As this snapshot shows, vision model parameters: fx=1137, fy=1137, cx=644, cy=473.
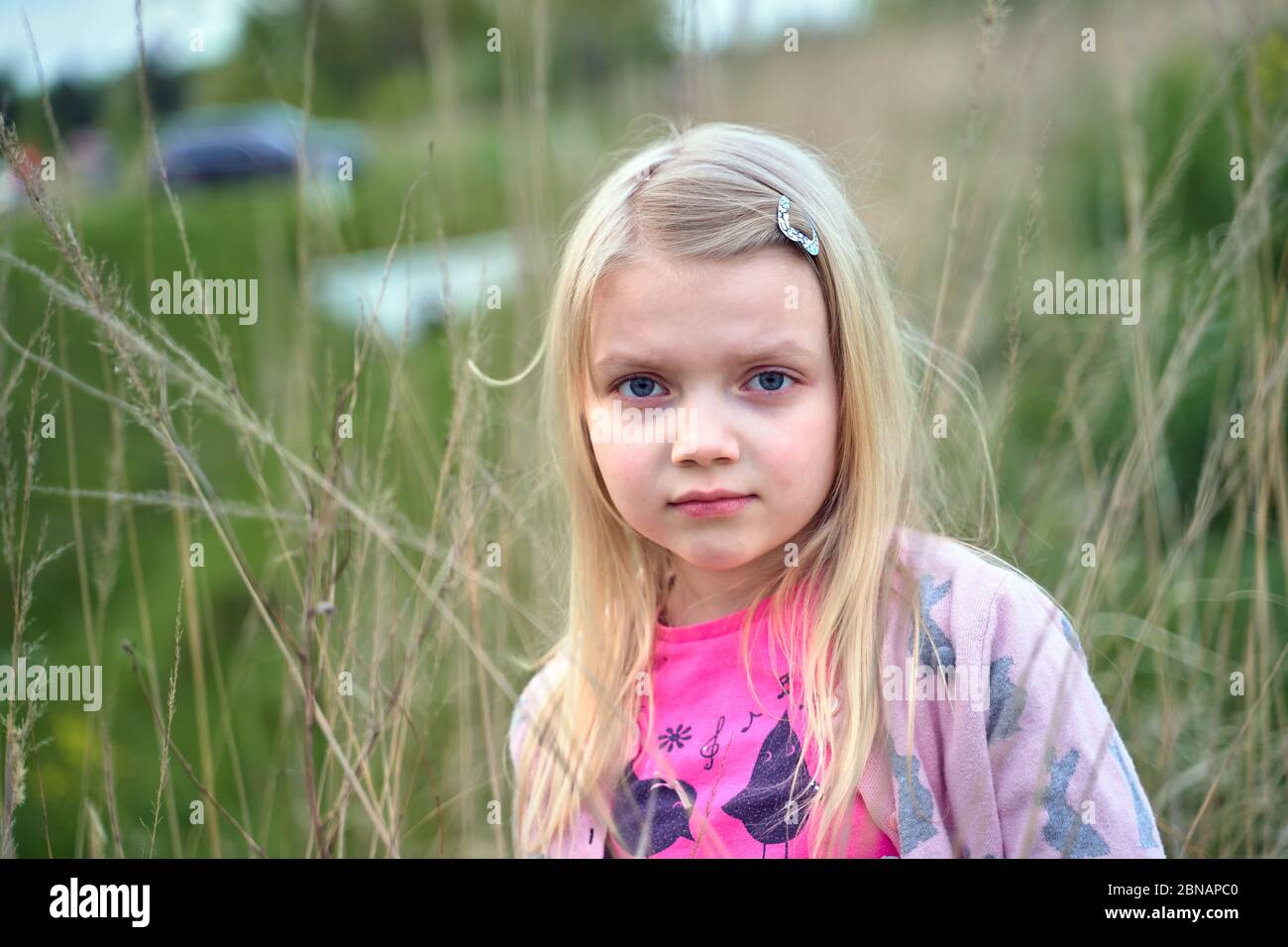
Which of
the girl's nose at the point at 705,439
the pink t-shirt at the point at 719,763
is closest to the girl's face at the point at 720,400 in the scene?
the girl's nose at the point at 705,439

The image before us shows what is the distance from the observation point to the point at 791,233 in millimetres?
1163

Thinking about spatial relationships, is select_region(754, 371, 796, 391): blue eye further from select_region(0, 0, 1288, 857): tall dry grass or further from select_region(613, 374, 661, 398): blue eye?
select_region(0, 0, 1288, 857): tall dry grass

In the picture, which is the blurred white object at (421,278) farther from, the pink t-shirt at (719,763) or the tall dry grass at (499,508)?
the pink t-shirt at (719,763)

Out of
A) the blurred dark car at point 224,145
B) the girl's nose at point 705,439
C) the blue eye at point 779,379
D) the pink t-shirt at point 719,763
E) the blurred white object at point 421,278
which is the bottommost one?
the pink t-shirt at point 719,763

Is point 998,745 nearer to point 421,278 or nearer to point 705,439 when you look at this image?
point 705,439

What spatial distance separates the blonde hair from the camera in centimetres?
114

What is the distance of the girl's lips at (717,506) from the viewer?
112cm

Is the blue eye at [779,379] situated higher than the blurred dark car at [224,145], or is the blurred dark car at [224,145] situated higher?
the blurred dark car at [224,145]

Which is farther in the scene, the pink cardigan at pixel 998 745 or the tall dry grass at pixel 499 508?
the tall dry grass at pixel 499 508

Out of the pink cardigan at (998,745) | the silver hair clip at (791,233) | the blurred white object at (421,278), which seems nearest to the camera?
the pink cardigan at (998,745)

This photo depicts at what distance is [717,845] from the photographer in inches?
45.2

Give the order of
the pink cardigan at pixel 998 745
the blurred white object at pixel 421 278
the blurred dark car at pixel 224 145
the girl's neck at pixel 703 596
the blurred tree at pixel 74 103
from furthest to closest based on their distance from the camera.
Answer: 1. the blurred dark car at pixel 224 145
2. the blurred tree at pixel 74 103
3. the blurred white object at pixel 421 278
4. the girl's neck at pixel 703 596
5. the pink cardigan at pixel 998 745

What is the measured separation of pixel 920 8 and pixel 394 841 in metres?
4.97
